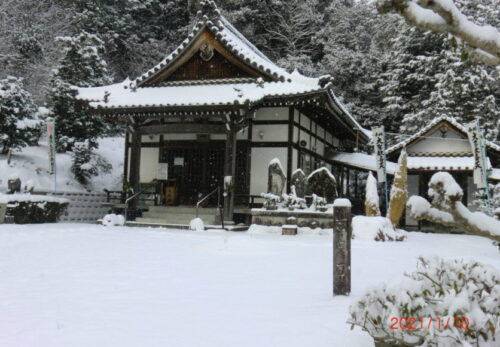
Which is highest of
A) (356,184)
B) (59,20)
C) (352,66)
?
(59,20)

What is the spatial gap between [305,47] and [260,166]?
1932cm

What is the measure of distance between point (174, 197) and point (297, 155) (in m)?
5.34

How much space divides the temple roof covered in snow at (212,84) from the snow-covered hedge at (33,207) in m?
3.89

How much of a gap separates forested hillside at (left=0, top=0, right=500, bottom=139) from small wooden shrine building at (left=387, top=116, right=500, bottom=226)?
4.03 m

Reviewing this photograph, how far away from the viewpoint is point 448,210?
184 centimetres

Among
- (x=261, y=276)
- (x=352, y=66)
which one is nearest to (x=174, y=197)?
(x=261, y=276)

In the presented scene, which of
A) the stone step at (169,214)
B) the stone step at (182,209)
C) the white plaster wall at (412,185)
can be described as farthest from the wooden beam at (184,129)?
the white plaster wall at (412,185)

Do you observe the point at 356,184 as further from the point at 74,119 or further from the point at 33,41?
the point at 33,41

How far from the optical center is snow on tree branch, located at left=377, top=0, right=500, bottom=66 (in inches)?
70.0

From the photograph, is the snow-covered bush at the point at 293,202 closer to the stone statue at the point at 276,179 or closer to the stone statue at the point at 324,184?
the stone statue at the point at 276,179

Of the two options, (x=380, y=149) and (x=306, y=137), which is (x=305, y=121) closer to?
(x=306, y=137)

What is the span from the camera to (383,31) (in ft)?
102

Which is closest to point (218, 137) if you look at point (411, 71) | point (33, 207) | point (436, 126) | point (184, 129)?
point (184, 129)

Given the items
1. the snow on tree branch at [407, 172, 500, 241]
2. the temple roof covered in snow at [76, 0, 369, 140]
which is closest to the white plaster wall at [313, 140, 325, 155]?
the temple roof covered in snow at [76, 0, 369, 140]
